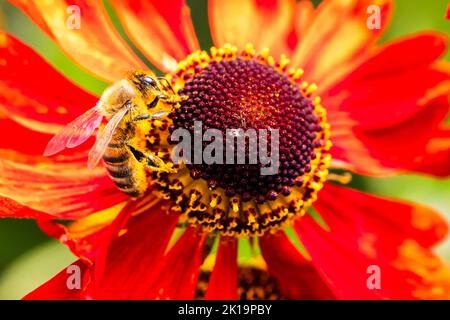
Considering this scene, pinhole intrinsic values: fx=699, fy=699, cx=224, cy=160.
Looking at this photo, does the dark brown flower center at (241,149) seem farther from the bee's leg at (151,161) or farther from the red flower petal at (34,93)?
the red flower petal at (34,93)

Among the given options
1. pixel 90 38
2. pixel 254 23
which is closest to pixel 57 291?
pixel 90 38

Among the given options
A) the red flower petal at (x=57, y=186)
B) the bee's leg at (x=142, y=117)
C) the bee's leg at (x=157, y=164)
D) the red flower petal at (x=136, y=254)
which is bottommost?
the red flower petal at (x=136, y=254)

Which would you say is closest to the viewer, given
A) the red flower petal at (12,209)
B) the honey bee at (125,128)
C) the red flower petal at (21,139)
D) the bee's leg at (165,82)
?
the red flower petal at (12,209)

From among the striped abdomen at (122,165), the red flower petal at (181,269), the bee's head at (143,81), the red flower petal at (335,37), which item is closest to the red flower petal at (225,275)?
the red flower petal at (181,269)

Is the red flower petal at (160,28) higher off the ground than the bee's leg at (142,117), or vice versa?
the red flower petal at (160,28)

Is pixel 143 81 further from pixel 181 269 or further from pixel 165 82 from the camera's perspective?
pixel 181 269
